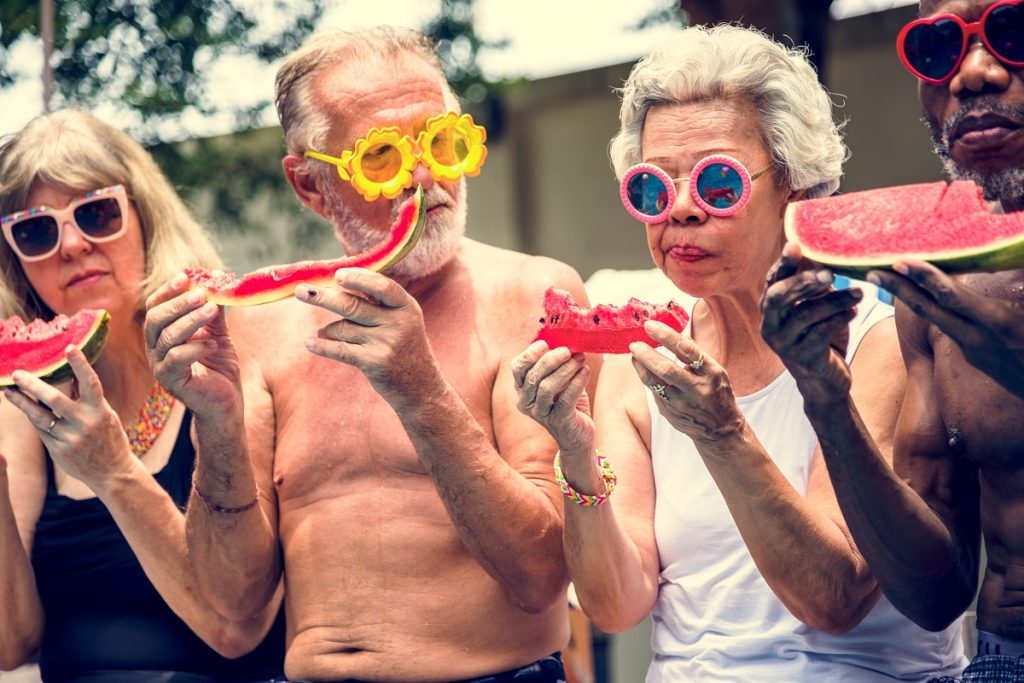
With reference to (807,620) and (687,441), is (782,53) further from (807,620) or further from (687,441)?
(807,620)

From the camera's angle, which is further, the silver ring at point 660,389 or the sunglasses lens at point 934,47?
the sunglasses lens at point 934,47

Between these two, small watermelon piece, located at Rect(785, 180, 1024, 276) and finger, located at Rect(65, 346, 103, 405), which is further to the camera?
finger, located at Rect(65, 346, 103, 405)

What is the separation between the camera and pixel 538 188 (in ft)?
36.5

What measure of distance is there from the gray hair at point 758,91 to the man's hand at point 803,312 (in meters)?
1.03

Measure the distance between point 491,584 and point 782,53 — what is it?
1.80 meters

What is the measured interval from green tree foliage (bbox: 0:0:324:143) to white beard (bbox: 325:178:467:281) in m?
3.14

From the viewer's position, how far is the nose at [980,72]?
312 cm

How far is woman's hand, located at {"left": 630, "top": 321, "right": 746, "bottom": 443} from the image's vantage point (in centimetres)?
294

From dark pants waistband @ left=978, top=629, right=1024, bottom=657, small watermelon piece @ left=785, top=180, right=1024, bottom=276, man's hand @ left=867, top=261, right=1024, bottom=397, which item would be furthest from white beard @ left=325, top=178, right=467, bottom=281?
dark pants waistband @ left=978, top=629, right=1024, bottom=657

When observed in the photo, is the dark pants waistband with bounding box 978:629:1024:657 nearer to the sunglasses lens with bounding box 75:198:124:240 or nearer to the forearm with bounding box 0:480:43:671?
the forearm with bounding box 0:480:43:671

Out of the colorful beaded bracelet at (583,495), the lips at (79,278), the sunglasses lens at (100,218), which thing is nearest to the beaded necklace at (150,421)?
the lips at (79,278)

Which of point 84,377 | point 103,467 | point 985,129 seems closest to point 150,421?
point 103,467

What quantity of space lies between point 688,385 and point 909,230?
61 centimetres

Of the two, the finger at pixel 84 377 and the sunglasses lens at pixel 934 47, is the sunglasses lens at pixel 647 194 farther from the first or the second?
the finger at pixel 84 377
